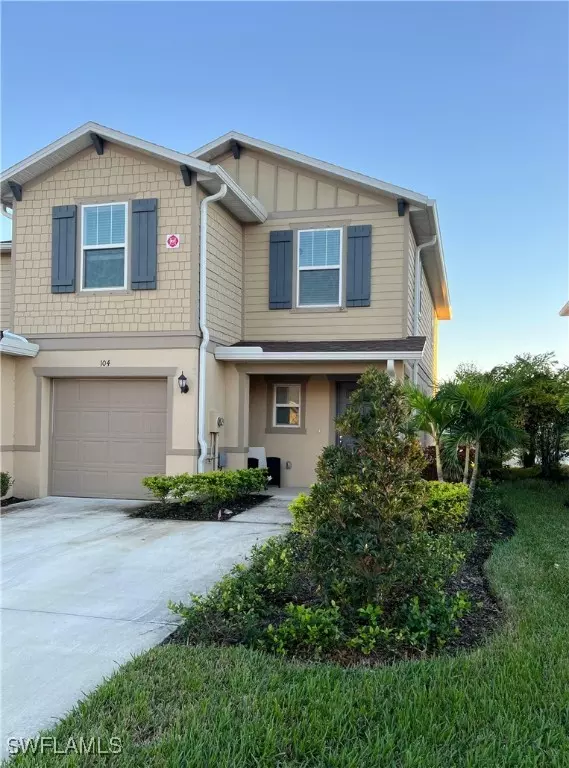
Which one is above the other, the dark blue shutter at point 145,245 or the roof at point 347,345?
the dark blue shutter at point 145,245

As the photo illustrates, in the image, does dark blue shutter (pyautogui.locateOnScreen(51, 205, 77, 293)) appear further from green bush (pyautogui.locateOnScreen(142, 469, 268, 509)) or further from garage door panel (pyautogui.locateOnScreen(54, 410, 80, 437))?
green bush (pyautogui.locateOnScreen(142, 469, 268, 509))

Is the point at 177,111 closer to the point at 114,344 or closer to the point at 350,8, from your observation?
the point at 350,8

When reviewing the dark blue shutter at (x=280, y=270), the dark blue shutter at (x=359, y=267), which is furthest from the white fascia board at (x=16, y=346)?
the dark blue shutter at (x=359, y=267)

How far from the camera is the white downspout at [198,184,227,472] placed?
32.6 feet

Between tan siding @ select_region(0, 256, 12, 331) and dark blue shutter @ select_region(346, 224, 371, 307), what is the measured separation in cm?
624

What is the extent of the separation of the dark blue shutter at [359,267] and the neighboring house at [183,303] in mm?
26

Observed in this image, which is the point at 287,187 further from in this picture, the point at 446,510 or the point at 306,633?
the point at 306,633

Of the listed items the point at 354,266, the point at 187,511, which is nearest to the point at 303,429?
the point at 354,266

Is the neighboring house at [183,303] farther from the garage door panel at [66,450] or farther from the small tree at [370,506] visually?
the small tree at [370,506]

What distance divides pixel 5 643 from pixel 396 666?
2.65 meters

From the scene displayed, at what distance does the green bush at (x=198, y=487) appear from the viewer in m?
9.07

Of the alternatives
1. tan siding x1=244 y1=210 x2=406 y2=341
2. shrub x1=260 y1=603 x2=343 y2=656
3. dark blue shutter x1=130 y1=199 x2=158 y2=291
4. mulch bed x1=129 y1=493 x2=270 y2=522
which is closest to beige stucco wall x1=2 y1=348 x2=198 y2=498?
mulch bed x1=129 y1=493 x2=270 y2=522

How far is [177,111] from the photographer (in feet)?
46.1

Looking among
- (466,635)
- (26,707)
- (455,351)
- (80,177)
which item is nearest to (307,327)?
(80,177)
